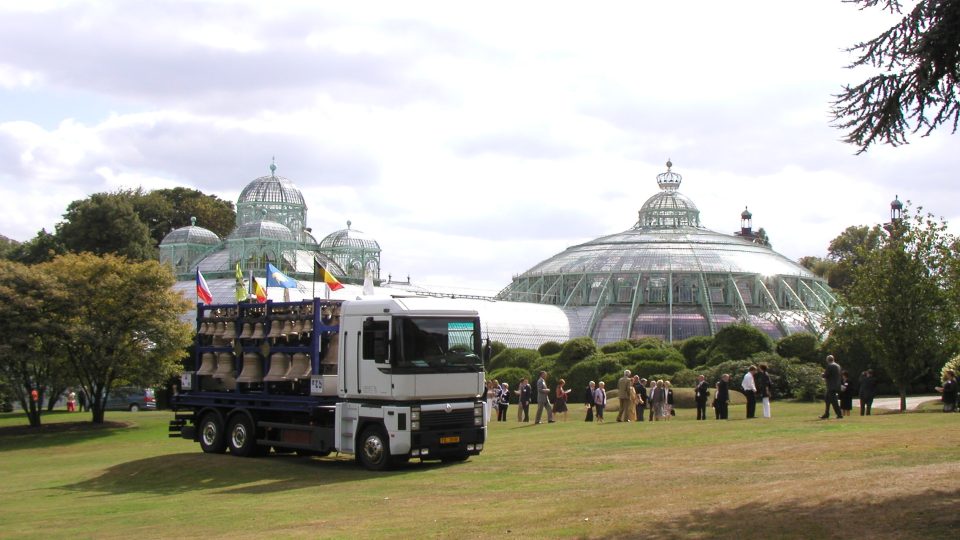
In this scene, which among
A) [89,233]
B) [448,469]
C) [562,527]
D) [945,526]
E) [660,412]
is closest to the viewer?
[945,526]

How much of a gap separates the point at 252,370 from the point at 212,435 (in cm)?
252

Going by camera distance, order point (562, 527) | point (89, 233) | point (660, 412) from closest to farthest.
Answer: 1. point (562, 527)
2. point (660, 412)
3. point (89, 233)

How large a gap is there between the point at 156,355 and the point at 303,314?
2430 cm

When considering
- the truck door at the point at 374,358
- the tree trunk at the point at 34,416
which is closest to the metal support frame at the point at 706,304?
the tree trunk at the point at 34,416

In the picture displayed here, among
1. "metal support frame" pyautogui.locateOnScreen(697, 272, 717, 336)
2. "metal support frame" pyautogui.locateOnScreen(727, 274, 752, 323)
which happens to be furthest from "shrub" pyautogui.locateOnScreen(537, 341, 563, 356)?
"metal support frame" pyautogui.locateOnScreen(727, 274, 752, 323)

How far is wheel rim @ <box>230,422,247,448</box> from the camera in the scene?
24.0m

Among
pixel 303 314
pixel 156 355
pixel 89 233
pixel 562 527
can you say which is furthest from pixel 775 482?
pixel 89 233

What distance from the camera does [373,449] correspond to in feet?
70.0

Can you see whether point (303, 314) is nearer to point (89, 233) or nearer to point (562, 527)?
point (562, 527)

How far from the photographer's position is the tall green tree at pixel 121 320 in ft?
144

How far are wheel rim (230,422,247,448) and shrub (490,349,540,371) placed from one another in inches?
1252

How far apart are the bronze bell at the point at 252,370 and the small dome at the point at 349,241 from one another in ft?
199

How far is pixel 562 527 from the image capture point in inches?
505

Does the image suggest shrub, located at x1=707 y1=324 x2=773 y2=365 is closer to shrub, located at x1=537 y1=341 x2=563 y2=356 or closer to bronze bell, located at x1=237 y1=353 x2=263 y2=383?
shrub, located at x1=537 y1=341 x2=563 y2=356
